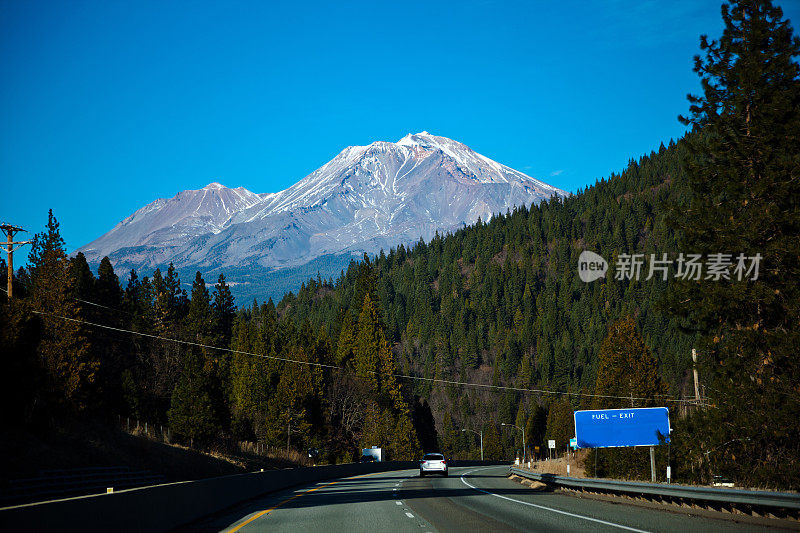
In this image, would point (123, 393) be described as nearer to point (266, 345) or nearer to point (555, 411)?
point (266, 345)

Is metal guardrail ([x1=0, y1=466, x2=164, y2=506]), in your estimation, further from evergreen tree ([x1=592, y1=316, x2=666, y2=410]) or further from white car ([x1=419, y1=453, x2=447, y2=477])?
evergreen tree ([x1=592, y1=316, x2=666, y2=410])

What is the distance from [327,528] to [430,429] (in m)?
114

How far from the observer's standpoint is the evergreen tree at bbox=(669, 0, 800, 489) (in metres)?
24.3

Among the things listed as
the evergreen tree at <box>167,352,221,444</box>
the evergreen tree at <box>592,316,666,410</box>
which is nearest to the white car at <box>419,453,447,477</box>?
the evergreen tree at <box>592,316,666,410</box>

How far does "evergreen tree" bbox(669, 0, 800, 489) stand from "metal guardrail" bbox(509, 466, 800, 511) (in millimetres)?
3239

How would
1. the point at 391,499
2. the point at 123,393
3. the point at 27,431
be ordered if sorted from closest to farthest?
the point at 391,499 → the point at 27,431 → the point at 123,393

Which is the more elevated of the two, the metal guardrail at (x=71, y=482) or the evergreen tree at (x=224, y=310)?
the evergreen tree at (x=224, y=310)

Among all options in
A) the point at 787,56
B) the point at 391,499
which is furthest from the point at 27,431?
the point at 787,56

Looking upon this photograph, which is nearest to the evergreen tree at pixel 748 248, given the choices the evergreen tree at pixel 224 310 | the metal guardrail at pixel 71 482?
the metal guardrail at pixel 71 482

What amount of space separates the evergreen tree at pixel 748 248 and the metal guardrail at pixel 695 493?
10.6ft

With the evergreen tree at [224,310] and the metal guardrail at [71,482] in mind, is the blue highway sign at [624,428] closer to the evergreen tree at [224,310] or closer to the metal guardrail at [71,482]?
the metal guardrail at [71,482]

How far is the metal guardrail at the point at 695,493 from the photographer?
49.2ft

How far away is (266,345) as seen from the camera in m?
99.5

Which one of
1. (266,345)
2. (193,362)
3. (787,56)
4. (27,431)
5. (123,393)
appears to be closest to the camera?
(787,56)
